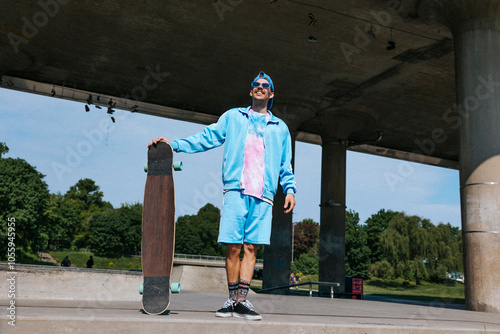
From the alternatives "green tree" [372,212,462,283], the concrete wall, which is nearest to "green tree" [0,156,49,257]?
"green tree" [372,212,462,283]

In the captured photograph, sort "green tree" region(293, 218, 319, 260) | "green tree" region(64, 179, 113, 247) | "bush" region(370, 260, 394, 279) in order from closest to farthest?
"bush" region(370, 260, 394, 279) → "green tree" region(293, 218, 319, 260) → "green tree" region(64, 179, 113, 247)

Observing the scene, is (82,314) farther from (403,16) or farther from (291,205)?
(403,16)

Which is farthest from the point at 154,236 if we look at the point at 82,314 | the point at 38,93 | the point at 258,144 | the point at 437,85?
the point at 38,93

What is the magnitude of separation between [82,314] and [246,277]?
1.39 metres

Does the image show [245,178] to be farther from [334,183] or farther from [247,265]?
[334,183]

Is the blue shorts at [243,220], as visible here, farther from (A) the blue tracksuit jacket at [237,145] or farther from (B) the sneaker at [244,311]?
(B) the sneaker at [244,311]

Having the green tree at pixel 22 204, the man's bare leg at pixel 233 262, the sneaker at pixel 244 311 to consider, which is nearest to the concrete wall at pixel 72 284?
the man's bare leg at pixel 233 262

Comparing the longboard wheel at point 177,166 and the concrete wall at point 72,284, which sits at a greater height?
the longboard wheel at point 177,166

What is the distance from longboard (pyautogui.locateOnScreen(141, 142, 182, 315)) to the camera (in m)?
3.50

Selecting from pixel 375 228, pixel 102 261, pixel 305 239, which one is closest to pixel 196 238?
pixel 102 261

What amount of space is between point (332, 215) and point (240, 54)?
1045cm

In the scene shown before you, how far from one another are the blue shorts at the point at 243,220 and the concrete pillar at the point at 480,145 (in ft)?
24.0

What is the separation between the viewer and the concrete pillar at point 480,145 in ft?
30.6

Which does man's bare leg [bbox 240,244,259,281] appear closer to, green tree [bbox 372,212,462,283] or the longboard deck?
the longboard deck
